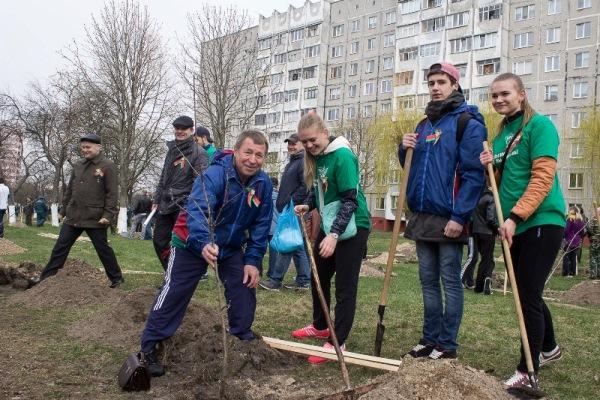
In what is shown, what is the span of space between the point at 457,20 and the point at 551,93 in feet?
33.2

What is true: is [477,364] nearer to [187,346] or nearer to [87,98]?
[187,346]

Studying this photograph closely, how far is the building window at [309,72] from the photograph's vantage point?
6073 cm

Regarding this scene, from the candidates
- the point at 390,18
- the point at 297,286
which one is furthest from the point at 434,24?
the point at 297,286

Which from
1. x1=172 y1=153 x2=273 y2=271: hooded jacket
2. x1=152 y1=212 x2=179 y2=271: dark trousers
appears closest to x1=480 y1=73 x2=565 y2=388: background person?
x1=172 y1=153 x2=273 y2=271: hooded jacket

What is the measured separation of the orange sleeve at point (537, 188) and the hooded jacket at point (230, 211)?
1848 mm

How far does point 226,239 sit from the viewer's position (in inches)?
175

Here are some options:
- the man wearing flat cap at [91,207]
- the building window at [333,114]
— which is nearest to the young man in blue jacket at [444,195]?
the man wearing flat cap at [91,207]

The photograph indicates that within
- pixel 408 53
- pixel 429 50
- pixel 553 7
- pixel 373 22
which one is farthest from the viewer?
pixel 373 22

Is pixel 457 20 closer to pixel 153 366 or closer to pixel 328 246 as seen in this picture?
pixel 328 246

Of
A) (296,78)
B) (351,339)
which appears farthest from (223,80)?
(296,78)

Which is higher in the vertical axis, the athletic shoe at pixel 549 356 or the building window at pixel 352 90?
the building window at pixel 352 90

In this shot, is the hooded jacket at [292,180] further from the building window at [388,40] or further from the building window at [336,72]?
the building window at [336,72]

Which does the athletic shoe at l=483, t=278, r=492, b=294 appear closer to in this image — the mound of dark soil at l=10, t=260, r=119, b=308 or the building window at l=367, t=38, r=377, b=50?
the mound of dark soil at l=10, t=260, r=119, b=308

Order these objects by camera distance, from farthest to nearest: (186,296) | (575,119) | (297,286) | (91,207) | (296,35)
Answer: (296,35)
(575,119)
(297,286)
(91,207)
(186,296)
